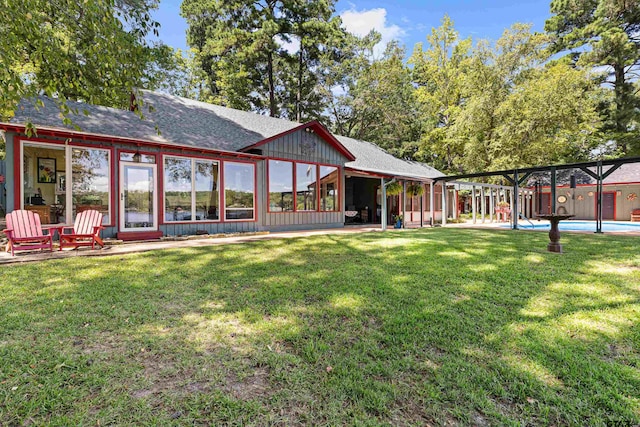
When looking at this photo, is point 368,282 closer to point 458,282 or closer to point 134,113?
point 458,282

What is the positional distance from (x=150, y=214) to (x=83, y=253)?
2.53m

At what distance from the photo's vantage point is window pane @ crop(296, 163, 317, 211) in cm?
1129

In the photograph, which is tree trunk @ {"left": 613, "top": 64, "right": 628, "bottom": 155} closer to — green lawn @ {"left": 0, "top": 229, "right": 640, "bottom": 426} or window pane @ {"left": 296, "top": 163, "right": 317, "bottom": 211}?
window pane @ {"left": 296, "top": 163, "right": 317, "bottom": 211}

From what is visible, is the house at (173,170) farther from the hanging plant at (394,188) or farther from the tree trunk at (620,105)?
the tree trunk at (620,105)

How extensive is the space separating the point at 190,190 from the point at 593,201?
2409cm

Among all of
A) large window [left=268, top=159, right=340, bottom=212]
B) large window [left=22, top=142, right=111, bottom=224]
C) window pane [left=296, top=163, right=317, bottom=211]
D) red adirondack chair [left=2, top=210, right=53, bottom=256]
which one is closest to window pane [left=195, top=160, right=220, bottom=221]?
large window [left=268, top=159, right=340, bottom=212]

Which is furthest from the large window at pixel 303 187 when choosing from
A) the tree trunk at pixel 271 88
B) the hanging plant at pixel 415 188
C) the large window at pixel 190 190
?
the tree trunk at pixel 271 88

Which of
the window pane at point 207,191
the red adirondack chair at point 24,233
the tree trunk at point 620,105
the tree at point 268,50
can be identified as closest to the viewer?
the red adirondack chair at point 24,233

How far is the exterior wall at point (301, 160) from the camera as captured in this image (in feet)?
34.4

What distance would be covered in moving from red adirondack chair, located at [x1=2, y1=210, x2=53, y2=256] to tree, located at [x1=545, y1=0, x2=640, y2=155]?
2924 centimetres

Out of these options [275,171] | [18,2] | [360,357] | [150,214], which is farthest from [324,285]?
[275,171]

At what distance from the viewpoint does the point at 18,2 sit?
3.12m

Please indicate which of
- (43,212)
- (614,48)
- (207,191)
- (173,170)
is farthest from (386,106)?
(43,212)

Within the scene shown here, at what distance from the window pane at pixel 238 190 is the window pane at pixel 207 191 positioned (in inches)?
12.5
